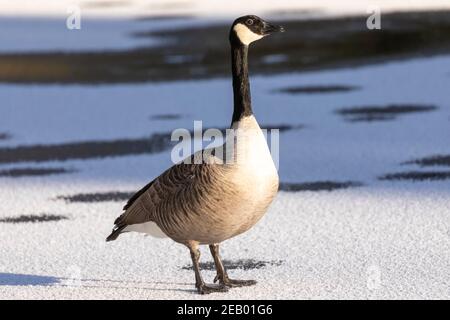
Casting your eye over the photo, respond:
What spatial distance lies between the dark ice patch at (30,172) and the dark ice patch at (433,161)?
3179 mm

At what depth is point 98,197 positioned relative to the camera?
922 cm

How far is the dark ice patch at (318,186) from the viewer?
9195 mm

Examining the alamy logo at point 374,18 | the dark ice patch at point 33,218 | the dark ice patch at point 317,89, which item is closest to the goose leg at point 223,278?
the dark ice patch at point 33,218

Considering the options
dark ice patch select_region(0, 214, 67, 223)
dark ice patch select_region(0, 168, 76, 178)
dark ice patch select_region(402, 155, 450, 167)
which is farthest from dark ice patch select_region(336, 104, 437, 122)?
dark ice patch select_region(0, 214, 67, 223)

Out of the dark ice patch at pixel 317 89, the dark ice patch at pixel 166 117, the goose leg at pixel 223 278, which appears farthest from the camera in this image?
Answer: the dark ice patch at pixel 317 89

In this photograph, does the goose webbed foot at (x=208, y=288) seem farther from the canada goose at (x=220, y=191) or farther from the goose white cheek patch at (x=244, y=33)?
the goose white cheek patch at (x=244, y=33)

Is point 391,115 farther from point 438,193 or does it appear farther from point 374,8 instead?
point 374,8

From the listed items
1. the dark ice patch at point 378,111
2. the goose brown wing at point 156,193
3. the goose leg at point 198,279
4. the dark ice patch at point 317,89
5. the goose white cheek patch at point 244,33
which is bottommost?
the dark ice patch at point 317,89

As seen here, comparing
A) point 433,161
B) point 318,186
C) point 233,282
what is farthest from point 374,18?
point 233,282

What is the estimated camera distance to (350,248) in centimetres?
714

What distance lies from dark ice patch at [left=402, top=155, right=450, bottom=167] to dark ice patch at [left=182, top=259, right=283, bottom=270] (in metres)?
3.38

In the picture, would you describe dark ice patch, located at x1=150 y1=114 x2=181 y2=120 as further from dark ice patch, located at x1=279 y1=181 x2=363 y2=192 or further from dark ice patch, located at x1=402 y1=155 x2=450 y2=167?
dark ice patch, located at x1=279 y1=181 x2=363 y2=192

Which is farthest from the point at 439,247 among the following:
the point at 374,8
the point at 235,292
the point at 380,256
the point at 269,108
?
the point at 374,8

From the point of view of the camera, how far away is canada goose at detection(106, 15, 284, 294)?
5719 mm
